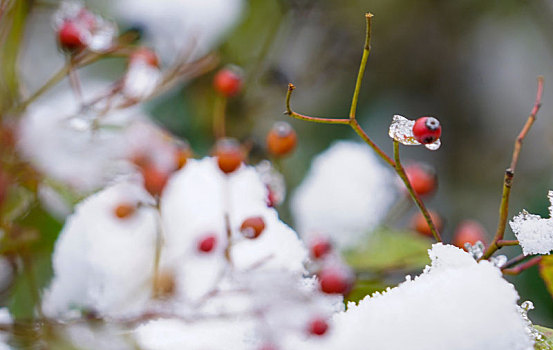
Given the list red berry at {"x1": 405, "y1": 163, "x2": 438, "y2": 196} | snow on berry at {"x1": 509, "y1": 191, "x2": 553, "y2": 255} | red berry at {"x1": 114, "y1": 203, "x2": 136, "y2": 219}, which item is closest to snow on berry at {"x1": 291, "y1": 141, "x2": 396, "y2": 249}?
red berry at {"x1": 405, "y1": 163, "x2": 438, "y2": 196}

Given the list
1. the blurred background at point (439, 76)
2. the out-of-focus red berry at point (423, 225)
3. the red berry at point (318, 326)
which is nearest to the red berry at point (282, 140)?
the out-of-focus red berry at point (423, 225)

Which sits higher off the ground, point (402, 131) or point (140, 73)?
point (402, 131)

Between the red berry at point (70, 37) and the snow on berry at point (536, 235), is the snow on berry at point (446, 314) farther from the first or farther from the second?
the red berry at point (70, 37)

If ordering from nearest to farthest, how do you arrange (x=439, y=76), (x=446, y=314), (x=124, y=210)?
(x=446, y=314), (x=124, y=210), (x=439, y=76)

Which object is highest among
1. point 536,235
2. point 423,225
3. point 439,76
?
point 536,235

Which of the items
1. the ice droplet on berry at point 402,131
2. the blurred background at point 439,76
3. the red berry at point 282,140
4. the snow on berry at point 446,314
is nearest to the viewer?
the snow on berry at point 446,314

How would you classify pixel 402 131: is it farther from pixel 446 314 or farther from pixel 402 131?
pixel 446 314

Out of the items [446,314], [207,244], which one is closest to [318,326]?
[446,314]
